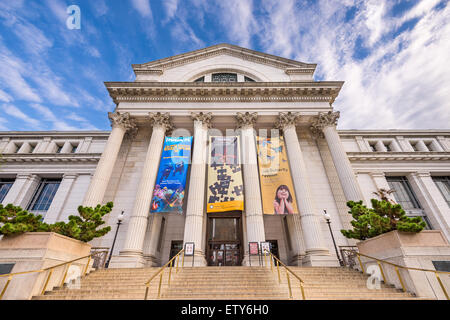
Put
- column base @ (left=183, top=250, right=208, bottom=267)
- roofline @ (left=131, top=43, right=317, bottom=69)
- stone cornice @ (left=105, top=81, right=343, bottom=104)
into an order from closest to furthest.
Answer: column base @ (left=183, top=250, right=208, bottom=267) → stone cornice @ (left=105, top=81, right=343, bottom=104) → roofline @ (left=131, top=43, right=317, bottom=69)

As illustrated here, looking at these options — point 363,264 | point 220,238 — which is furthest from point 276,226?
point 363,264

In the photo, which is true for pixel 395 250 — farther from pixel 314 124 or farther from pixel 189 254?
pixel 314 124

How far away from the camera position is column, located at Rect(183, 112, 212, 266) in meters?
12.4

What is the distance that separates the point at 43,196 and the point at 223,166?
19.7 m

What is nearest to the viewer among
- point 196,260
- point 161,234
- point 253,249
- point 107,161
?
point 253,249

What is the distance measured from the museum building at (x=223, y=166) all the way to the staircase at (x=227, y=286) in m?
2.49

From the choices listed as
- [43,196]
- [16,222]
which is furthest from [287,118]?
[43,196]

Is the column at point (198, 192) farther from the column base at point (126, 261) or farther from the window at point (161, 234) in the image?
the window at point (161, 234)

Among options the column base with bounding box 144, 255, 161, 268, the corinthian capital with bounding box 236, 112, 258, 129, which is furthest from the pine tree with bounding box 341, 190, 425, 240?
the column base with bounding box 144, 255, 161, 268

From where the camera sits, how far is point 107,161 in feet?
50.2

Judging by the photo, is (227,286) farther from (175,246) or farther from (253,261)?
(175,246)

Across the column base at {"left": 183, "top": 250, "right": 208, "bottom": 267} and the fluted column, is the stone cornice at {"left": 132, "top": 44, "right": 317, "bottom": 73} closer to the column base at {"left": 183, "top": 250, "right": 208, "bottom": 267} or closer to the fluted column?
Result: the fluted column

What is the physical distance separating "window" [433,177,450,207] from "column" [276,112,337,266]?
52.8 feet

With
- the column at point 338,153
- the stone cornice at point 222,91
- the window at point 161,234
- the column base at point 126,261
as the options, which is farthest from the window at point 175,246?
the column at point 338,153
